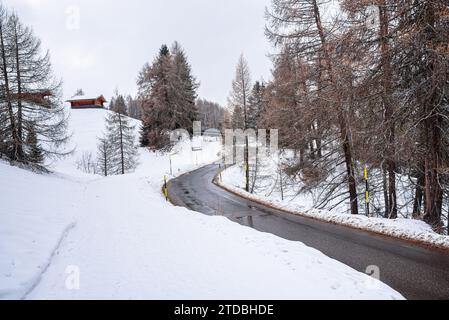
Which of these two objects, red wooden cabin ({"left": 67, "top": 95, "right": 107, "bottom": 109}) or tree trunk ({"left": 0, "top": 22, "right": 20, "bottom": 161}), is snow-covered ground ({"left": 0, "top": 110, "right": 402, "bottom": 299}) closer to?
tree trunk ({"left": 0, "top": 22, "right": 20, "bottom": 161})

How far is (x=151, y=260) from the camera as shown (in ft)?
18.7

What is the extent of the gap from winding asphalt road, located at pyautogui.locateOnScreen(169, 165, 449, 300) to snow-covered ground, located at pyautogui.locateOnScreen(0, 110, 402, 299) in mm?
561

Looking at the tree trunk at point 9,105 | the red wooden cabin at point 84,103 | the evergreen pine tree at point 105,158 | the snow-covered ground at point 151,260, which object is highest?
the red wooden cabin at point 84,103

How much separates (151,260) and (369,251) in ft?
17.1

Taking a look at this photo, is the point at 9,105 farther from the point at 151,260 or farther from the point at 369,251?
the point at 369,251

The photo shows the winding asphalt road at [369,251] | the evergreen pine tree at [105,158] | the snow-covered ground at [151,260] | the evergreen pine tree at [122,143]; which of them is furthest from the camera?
the evergreen pine tree at [105,158]

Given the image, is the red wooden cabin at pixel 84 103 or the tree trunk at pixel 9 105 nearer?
the tree trunk at pixel 9 105

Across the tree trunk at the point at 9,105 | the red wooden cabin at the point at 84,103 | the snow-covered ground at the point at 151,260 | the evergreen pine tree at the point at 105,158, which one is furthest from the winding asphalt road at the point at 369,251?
the red wooden cabin at the point at 84,103

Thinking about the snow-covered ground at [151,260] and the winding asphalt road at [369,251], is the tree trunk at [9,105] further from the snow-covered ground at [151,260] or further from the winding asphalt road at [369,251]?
the winding asphalt road at [369,251]

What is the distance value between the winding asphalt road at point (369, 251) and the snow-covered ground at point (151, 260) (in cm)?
56

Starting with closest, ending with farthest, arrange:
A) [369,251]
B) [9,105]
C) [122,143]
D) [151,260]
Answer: [151,260], [369,251], [9,105], [122,143]

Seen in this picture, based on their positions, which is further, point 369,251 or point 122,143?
point 122,143

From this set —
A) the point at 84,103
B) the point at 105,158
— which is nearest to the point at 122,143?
the point at 105,158

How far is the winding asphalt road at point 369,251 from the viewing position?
4.50 m
